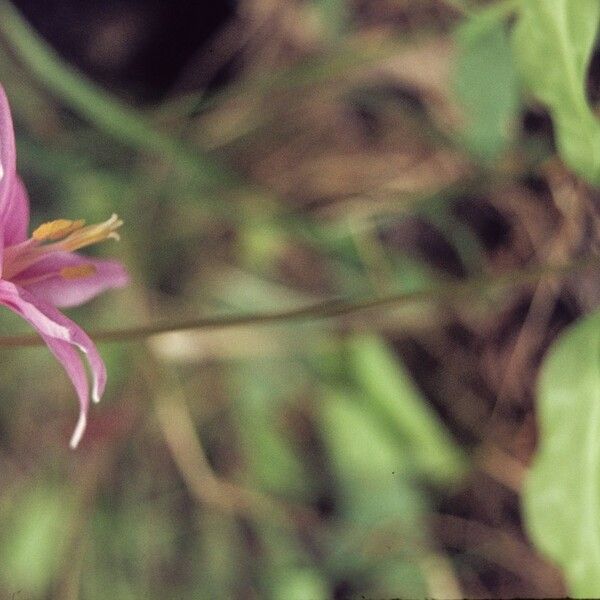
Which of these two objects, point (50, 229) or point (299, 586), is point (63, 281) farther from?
point (299, 586)

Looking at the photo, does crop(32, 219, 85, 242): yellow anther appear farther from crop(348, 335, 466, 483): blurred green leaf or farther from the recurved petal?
crop(348, 335, 466, 483): blurred green leaf

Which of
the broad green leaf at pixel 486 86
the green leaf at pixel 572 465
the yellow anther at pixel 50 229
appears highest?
the yellow anther at pixel 50 229

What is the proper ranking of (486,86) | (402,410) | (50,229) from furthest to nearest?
(402,410) < (486,86) < (50,229)

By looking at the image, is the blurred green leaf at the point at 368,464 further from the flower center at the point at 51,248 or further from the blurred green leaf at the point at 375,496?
the flower center at the point at 51,248

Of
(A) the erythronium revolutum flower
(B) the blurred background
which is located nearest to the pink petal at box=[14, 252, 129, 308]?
(A) the erythronium revolutum flower

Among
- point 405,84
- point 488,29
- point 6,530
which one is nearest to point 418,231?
point 405,84

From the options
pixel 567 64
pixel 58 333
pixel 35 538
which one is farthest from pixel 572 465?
pixel 35 538

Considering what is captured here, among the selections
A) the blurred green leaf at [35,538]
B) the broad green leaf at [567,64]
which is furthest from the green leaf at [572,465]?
the blurred green leaf at [35,538]

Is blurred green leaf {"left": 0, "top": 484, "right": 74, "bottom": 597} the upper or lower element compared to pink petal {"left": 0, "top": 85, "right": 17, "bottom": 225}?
lower
